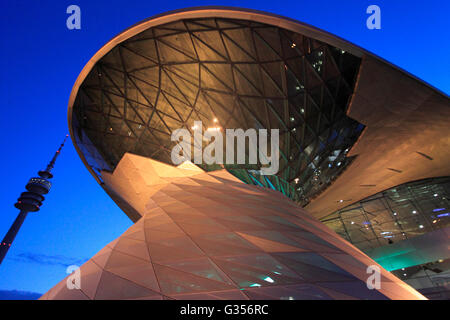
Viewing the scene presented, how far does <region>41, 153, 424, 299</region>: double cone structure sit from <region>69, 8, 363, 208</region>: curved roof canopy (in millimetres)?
5271

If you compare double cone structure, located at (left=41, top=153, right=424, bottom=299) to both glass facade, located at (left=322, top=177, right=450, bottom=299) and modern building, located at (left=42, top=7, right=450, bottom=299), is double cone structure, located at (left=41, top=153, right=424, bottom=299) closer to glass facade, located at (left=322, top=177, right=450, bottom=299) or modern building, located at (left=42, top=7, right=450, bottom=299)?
modern building, located at (left=42, top=7, right=450, bottom=299)

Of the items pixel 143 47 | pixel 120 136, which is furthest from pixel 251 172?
pixel 120 136

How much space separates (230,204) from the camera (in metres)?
7.55

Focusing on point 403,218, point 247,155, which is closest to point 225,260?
point 247,155

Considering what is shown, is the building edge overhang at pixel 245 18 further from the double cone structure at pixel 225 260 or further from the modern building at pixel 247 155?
the double cone structure at pixel 225 260

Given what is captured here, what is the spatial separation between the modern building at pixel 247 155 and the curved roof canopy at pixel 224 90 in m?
0.07

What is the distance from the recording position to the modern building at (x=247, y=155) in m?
4.40

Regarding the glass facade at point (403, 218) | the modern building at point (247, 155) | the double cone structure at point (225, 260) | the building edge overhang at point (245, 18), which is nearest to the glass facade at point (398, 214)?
the glass facade at point (403, 218)

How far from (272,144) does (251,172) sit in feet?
7.38

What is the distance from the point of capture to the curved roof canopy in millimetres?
9922

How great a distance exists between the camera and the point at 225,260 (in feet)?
15.1

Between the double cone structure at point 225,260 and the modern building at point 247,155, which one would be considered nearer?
the double cone structure at point 225,260

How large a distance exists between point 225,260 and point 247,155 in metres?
10.4
